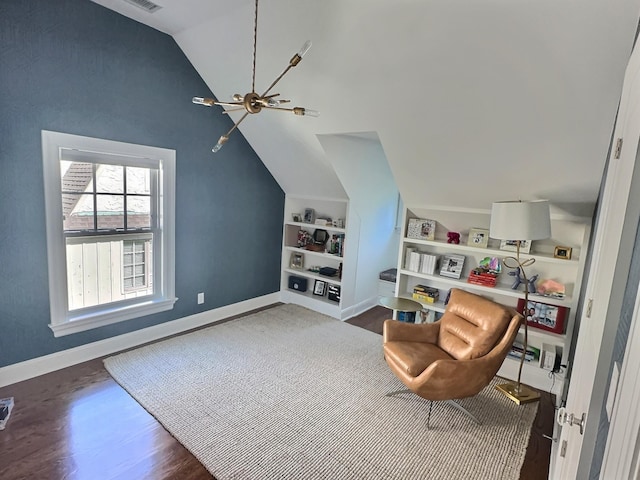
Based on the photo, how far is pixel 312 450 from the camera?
2166 mm


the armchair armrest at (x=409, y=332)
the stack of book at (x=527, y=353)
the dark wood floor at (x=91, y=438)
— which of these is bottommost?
the dark wood floor at (x=91, y=438)

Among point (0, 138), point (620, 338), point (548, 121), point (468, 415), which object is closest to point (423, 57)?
point (548, 121)

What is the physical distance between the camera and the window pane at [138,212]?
3.30 m

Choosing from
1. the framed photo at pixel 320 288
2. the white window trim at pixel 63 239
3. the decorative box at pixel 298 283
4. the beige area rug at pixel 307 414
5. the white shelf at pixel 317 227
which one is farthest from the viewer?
the decorative box at pixel 298 283

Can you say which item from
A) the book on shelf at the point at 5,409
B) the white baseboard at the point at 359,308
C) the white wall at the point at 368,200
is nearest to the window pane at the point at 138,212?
the book on shelf at the point at 5,409

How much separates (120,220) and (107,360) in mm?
1242

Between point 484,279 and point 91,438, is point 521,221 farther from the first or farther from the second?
point 91,438

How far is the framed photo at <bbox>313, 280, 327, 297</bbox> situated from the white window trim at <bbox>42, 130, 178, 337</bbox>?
180 cm

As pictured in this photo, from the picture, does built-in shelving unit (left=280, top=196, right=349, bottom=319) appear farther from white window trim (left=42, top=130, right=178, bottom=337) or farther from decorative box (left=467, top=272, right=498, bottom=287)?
white window trim (left=42, top=130, right=178, bottom=337)

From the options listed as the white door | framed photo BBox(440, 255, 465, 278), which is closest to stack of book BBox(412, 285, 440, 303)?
framed photo BBox(440, 255, 465, 278)

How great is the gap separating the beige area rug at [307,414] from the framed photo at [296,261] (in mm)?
1439

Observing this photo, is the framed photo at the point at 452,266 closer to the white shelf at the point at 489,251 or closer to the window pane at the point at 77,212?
the white shelf at the point at 489,251

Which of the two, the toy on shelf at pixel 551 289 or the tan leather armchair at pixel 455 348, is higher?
the toy on shelf at pixel 551 289

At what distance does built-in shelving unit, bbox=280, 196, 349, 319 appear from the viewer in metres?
4.41
